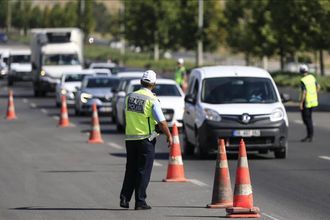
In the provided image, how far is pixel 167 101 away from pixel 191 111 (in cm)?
745

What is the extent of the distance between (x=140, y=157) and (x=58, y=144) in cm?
1211

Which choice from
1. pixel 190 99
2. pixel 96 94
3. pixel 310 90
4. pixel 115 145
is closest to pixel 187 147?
pixel 190 99

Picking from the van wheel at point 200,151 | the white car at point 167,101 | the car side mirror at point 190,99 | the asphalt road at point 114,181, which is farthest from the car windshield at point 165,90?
the van wheel at point 200,151

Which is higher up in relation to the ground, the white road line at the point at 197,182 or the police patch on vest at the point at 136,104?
the police patch on vest at the point at 136,104

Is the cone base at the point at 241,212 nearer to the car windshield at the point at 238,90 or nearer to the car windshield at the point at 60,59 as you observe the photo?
the car windshield at the point at 238,90

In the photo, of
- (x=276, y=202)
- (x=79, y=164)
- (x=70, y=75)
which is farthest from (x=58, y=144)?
(x=70, y=75)

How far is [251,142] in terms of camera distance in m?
20.5

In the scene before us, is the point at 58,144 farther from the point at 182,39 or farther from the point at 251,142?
the point at 182,39

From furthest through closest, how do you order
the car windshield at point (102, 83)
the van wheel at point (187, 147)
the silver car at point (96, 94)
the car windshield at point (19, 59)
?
the car windshield at point (19, 59) < the car windshield at point (102, 83) < the silver car at point (96, 94) < the van wheel at point (187, 147)

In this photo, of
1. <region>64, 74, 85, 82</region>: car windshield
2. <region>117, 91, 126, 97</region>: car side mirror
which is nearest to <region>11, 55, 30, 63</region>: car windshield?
<region>64, 74, 85, 82</region>: car windshield

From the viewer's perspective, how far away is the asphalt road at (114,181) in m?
13.4

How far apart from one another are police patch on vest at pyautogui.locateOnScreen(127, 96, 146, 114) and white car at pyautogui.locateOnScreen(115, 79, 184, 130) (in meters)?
15.1

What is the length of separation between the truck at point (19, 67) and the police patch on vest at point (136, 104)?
181ft

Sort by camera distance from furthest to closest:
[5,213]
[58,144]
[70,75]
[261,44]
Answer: [261,44], [70,75], [58,144], [5,213]
